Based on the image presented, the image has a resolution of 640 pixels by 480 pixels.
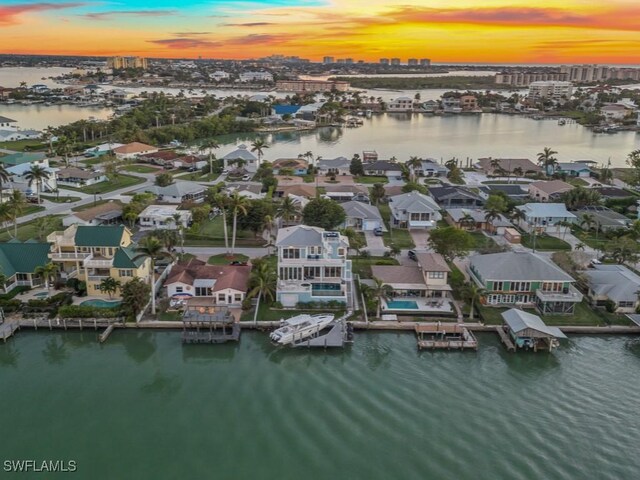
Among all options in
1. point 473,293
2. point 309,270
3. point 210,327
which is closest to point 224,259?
point 309,270

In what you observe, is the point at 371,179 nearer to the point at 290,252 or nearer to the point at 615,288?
the point at 290,252

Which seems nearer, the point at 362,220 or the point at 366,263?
the point at 366,263

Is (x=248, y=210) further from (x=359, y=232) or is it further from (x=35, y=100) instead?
(x=35, y=100)

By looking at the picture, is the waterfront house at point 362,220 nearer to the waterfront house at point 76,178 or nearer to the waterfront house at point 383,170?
the waterfront house at point 383,170

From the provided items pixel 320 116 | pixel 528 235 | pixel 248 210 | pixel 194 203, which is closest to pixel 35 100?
pixel 320 116

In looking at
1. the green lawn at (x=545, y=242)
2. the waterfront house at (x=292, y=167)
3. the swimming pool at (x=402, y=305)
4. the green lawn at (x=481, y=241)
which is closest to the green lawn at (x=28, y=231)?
the swimming pool at (x=402, y=305)
